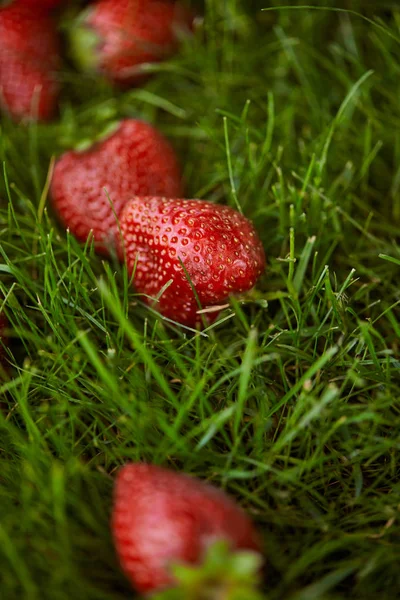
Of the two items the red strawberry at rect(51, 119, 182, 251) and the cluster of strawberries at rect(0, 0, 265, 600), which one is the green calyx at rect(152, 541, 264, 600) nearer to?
the cluster of strawberries at rect(0, 0, 265, 600)

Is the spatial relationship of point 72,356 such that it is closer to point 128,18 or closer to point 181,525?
point 181,525

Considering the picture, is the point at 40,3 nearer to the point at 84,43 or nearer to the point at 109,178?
the point at 84,43

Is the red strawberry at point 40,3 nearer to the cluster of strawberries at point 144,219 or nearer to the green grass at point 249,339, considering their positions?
the cluster of strawberries at point 144,219

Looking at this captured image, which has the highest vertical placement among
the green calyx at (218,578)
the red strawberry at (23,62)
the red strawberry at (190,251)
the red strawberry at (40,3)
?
the red strawberry at (40,3)

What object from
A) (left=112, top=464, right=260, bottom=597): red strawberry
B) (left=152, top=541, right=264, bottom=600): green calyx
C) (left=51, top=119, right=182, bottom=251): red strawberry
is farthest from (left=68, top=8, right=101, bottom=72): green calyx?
(left=152, top=541, right=264, bottom=600): green calyx

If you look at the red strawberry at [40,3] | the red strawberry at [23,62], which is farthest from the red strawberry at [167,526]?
the red strawberry at [40,3]

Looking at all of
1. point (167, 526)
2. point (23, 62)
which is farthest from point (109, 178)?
point (167, 526)

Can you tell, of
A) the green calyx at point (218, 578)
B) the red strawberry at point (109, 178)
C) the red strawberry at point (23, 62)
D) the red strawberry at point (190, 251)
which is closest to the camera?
→ the green calyx at point (218, 578)
